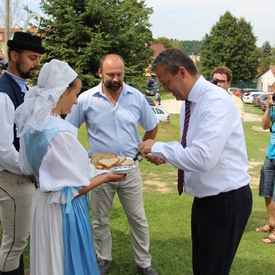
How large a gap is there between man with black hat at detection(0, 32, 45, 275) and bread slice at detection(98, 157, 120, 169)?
2.00 feet

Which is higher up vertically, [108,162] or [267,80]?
[267,80]

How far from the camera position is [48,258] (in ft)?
7.18

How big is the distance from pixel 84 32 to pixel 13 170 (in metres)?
14.0

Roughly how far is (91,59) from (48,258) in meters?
14.6

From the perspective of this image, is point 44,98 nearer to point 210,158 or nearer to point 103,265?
point 210,158

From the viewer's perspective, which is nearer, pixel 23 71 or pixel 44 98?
pixel 44 98

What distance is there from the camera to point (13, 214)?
2676 millimetres

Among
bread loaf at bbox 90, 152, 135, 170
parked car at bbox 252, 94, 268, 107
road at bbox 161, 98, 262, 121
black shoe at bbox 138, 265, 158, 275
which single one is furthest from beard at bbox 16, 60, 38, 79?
parked car at bbox 252, 94, 268, 107

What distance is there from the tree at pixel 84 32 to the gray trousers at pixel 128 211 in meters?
12.8

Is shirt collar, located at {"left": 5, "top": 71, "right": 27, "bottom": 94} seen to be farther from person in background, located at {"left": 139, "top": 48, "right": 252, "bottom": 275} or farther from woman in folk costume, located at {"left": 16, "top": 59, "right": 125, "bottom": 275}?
person in background, located at {"left": 139, "top": 48, "right": 252, "bottom": 275}

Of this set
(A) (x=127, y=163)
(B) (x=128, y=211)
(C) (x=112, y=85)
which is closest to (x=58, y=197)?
(A) (x=127, y=163)

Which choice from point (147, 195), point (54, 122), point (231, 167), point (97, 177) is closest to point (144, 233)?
point (97, 177)

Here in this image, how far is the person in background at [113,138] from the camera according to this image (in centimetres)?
333

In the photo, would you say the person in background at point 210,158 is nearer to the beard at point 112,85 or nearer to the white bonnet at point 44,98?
the white bonnet at point 44,98
